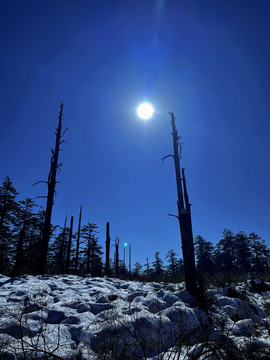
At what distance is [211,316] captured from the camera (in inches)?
198

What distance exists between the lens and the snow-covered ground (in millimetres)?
2611

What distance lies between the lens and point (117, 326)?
356 centimetres

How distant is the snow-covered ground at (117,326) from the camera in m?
2.61

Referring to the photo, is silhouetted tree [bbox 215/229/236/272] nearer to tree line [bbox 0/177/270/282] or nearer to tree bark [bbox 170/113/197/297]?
tree line [bbox 0/177/270/282]

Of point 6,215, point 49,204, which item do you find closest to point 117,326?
point 49,204

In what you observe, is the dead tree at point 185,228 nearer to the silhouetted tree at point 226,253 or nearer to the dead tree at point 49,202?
the dead tree at point 49,202

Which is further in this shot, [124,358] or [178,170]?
[178,170]

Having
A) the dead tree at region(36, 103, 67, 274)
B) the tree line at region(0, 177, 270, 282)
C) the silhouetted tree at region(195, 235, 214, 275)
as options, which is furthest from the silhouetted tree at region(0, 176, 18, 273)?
the silhouetted tree at region(195, 235, 214, 275)

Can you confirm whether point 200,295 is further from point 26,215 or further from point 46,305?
point 26,215

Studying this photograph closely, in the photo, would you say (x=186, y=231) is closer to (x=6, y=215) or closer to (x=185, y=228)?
(x=185, y=228)

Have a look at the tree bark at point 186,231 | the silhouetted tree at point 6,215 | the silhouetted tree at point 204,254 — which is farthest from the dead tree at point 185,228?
the silhouetted tree at point 204,254

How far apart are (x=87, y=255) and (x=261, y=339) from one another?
101 ft

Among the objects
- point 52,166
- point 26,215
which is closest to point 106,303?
point 52,166

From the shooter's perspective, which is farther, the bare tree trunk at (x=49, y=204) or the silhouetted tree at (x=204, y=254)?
the silhouetted tree at (x=204, y=254)
